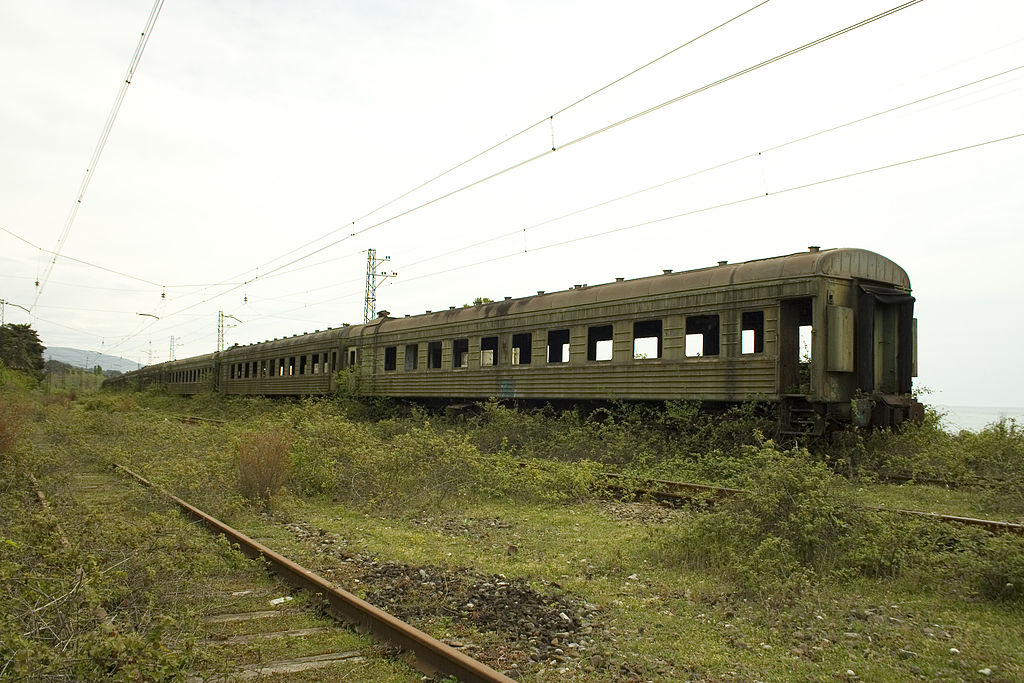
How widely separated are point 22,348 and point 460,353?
164ft

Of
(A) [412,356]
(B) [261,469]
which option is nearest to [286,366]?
(A) [412,356]

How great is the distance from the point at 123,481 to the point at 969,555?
11846 millimetres

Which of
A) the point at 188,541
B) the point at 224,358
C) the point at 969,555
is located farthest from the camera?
the point at 224,358

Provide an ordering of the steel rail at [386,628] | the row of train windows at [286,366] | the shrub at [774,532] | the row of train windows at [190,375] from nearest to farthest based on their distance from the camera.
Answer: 1. the steel rail at [386,628]
2. the shrub at [774,532]
3. the row of train windows at [286,366]
4. the row of train windows at [190,375]

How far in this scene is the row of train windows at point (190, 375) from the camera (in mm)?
42081

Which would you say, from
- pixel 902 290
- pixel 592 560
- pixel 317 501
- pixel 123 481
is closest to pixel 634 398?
pixel 902 290

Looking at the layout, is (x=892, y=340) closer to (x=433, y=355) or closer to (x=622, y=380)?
(x=622, y=380)

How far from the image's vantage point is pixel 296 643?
471cm

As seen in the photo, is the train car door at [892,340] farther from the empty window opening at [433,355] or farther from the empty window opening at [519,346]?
the empty window opening at [433,355]

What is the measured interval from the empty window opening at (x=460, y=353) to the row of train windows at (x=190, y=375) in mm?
26131

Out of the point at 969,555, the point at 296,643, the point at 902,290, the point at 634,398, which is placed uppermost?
the point at 902,290

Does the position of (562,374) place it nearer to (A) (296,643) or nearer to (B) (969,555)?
(B) (969,555)

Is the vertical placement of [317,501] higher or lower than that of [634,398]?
lower

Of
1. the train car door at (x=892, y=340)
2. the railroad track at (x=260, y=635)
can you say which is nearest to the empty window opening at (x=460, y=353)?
the train car door at (x=892, y=340)
